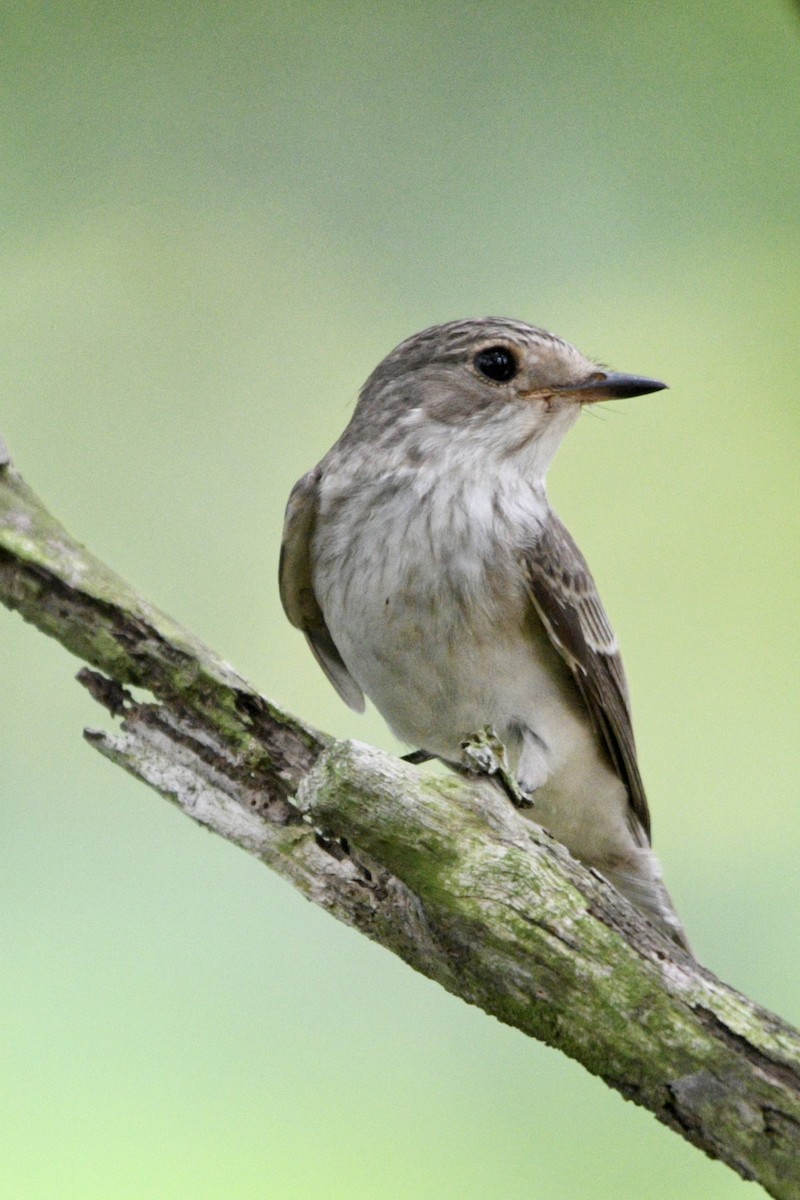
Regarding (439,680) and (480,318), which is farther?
(480,318)

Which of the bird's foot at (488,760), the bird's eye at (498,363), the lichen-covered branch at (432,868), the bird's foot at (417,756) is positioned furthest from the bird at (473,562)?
the lichen-covered branch at (432,868)

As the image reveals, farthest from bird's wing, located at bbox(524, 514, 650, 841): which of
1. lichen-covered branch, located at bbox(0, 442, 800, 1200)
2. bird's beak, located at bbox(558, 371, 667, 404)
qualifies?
lichen-covered branch, located at bbox(0, 442, 800, 1200)

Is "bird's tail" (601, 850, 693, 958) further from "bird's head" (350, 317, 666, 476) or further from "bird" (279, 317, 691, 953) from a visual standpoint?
"bird's head" (350, 317, 666, 476)

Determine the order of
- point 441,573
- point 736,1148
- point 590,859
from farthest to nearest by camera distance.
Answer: point 590,859
point 441,573
point 736,1148

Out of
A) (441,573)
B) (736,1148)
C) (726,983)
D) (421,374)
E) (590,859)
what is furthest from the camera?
(590,859)

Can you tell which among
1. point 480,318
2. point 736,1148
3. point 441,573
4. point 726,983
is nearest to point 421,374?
point 480,318

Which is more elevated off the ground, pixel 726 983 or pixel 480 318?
pixel 480 318

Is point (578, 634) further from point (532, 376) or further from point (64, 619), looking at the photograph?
point (64, 619)
